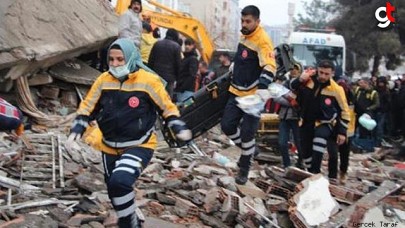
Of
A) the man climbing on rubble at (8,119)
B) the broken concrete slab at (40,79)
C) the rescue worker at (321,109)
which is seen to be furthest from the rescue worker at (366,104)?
the man climbing on rubble at (8,119)

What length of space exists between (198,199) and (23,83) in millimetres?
4147

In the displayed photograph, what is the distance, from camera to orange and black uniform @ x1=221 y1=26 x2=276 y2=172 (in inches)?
259

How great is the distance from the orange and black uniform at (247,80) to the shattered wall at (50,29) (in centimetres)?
333

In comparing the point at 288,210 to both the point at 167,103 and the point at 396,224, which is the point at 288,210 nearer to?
the point at 396,224

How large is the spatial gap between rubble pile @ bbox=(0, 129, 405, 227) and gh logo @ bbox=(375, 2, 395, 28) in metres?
19.8

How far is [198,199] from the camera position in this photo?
6.32 metres

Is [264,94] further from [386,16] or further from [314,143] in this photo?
[386,16]

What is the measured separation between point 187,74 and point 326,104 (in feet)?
11.2

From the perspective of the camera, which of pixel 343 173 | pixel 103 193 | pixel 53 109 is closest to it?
pixel 103 193

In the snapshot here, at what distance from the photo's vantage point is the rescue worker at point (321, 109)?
738 cm

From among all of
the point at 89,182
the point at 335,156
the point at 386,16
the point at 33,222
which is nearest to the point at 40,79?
the point at 89,182

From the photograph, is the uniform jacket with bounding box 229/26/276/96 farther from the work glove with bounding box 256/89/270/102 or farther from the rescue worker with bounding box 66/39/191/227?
the rescue worker with bounding box 66/39/191/227

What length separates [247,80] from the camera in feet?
22.2

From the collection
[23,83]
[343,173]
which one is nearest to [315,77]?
[343,173]
